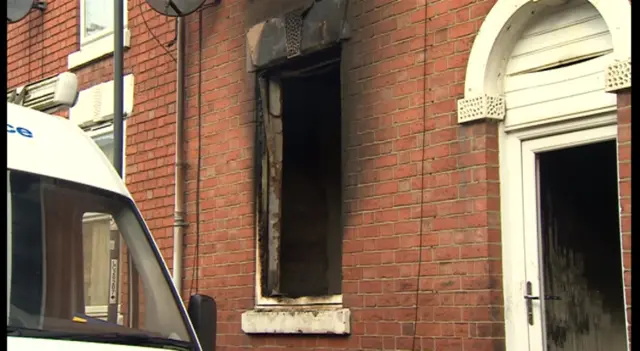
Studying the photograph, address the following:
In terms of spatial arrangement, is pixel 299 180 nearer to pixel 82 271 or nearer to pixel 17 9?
pixel 17 9

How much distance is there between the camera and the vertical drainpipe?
941 centimetres

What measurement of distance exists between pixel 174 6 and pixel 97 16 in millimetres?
2208

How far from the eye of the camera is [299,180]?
8844 mm

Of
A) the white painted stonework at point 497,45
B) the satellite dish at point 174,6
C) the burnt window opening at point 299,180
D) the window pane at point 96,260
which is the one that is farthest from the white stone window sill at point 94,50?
the window pane at point 96,260

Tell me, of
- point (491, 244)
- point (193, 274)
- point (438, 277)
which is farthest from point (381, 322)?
point (193, 274)

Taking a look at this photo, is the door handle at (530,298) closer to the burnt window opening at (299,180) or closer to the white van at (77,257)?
the burnt window opening at (299,180)

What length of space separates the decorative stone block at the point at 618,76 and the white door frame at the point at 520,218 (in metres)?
0.55

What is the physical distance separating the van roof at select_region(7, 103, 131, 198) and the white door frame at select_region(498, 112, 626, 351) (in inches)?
107

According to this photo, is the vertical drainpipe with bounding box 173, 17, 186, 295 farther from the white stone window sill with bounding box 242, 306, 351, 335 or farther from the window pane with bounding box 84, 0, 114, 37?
the window pane with bounding box 84, 0, 114, 37

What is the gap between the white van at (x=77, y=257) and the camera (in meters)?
4.48

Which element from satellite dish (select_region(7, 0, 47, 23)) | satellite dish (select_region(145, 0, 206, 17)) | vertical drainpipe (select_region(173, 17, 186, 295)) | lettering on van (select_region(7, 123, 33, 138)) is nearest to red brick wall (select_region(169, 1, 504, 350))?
vertical drainpipe (select_region(173, 17, 186, 295))

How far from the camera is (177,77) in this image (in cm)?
967

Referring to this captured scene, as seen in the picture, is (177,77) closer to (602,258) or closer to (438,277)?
(438,277)
